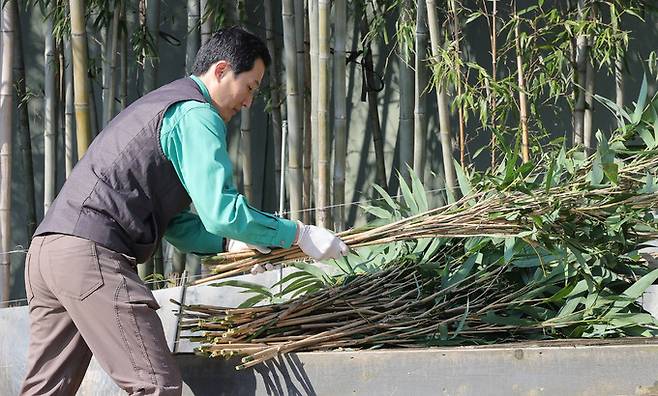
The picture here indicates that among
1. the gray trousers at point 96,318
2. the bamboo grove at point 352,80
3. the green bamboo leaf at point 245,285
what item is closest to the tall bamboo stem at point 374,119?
the bamboo grove at point 352,80

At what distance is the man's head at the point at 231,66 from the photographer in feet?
8.86

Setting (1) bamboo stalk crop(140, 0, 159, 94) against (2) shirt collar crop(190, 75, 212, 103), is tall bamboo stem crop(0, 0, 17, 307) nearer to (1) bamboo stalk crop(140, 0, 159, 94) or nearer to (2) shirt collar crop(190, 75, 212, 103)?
(1) bamboo stalk crop(140, 0, 159, 94)

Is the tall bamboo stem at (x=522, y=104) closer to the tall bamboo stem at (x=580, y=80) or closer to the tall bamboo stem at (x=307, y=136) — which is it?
the tall bamboo stem at (x=580, y=80)

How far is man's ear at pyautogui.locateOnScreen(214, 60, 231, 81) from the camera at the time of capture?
2707mm

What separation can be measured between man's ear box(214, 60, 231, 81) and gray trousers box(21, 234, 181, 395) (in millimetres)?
528

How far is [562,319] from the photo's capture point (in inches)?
115

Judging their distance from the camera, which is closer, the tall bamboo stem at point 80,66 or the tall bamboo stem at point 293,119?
the tall bamboo stem at point 80,66

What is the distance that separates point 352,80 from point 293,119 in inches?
51.8

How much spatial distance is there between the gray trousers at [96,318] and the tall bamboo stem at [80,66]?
1.64m

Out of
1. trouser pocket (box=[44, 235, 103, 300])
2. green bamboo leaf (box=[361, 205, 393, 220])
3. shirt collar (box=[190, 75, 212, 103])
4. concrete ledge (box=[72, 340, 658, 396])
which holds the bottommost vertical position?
concrete ledge (box=[72, 340, 658, 396])

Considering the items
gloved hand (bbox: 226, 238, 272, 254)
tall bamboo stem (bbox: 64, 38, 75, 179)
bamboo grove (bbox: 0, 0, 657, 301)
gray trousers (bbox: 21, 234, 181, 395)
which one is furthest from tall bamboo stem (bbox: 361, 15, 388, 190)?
gray trousers (bbox: 21, 234, 181, 395)

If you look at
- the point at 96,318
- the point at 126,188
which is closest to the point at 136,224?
the point at 126,188

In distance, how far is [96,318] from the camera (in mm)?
2537

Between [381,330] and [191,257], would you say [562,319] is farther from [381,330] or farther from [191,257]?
[191,257]
